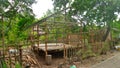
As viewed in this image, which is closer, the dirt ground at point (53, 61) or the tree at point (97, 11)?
the dirt ground at point (53, 61)

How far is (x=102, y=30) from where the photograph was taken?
17.2 m

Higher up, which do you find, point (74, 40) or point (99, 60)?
point (74, 40)

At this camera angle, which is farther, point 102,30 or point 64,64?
point 102,30

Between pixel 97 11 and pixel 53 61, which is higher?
pixel 97 11

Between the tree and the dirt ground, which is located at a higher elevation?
the tree

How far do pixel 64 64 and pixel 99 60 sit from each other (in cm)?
274

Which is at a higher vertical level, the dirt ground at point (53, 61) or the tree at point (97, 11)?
the tree at point (97, 11)

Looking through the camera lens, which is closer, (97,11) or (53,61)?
(53,61)

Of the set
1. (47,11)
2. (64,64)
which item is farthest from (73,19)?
(47,11)

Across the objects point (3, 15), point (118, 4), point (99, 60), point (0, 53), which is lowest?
point (99, 60)

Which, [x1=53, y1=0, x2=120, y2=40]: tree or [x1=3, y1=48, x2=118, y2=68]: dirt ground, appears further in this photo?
[x1=53, y1=0, x2=120, y2=40]: tree

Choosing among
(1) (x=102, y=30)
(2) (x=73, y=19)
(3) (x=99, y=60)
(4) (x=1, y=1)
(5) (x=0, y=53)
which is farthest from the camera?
(2) (x=73, y=19)

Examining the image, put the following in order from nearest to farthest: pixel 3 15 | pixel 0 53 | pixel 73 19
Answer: pixel 3 15 < pixel 0 53 < pixel 73 19

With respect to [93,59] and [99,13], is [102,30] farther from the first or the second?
[93,59]
